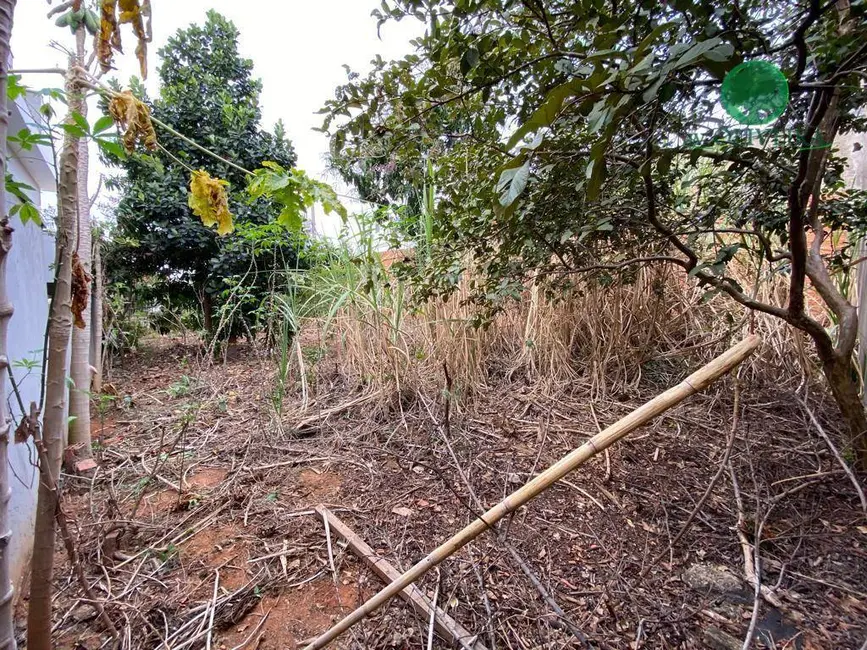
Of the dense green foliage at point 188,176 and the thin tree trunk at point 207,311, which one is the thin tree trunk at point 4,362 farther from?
the thin tree trunk at point 207,311

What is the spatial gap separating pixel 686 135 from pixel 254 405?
2.70 metres

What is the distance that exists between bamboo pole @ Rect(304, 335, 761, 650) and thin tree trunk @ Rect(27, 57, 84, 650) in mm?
606

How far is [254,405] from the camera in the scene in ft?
8.43

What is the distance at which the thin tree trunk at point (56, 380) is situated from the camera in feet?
2.51

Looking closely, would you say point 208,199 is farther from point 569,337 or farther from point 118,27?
point 569,337

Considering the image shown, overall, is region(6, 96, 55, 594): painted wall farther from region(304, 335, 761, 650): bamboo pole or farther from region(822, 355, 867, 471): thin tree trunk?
region(822, 355, 867, 471): thin tree trunk

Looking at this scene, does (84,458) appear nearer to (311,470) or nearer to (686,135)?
(311,470)

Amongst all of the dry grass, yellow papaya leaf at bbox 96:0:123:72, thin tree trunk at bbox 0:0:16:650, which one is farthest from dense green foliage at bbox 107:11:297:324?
Result: thin tree trunk at bbox 0:0:16:650

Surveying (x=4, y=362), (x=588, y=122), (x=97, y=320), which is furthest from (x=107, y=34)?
(x=97, y=320)

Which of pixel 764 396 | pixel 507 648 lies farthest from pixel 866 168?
pixel 507 648

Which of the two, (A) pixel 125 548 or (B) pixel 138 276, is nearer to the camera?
(A) pixel 125 548

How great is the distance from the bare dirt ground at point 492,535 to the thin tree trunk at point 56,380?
306 millimetres

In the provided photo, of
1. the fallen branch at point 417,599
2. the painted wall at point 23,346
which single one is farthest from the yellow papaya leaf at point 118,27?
the fallen branch at point 417,599

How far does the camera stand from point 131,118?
840mm
